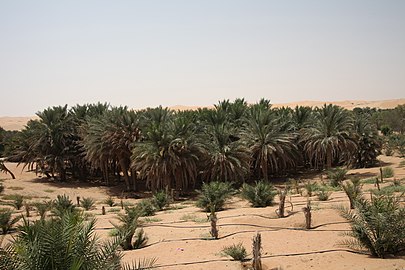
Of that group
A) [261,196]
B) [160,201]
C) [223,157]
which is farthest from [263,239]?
[223,157]

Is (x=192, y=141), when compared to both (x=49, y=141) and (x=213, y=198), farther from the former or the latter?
(x=49, y=141)

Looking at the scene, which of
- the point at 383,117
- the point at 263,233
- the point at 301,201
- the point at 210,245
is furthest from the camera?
the point at 383,117

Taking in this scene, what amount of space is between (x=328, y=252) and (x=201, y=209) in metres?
9.84

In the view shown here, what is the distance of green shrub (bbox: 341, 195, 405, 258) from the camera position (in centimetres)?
893

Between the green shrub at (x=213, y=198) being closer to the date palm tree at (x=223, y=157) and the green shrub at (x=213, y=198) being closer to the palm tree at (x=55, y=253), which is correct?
the date palm tree at (x=223, y=157)

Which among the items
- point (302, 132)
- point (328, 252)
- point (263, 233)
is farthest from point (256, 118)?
point (328, 252)

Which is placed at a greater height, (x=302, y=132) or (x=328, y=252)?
(x=302, y=132)

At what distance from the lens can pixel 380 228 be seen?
893 centimetres

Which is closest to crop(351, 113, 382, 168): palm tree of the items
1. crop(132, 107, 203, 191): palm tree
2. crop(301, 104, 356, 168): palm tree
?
crop(301, 104, 356, 168): palm tree

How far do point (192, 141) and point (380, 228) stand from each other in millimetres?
18615

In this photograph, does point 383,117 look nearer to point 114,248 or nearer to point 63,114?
point 63,114

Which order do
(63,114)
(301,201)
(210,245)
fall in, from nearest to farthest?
(210,245), (301,201), (63,114)

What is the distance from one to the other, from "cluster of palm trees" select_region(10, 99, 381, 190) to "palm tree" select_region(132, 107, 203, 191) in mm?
70

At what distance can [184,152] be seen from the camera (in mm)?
26469
